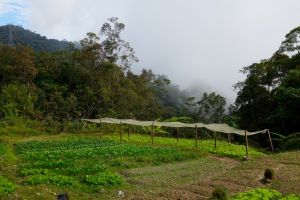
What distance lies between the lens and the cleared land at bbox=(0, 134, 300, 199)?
1758 centimetres

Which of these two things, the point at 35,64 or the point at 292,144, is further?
the point at 35,64

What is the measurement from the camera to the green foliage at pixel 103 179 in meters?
18.7

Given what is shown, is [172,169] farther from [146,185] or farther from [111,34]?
[111,34]

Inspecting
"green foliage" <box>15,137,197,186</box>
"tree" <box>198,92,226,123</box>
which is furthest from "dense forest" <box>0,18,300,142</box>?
"green foliage" <box>15,137,197,186</box>

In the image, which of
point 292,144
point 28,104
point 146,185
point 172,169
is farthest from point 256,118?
point 146,185

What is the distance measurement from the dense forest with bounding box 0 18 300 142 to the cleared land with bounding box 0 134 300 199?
15.3 metres

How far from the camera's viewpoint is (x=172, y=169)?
2338cm

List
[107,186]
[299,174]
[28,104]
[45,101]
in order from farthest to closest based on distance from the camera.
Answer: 1. [45,101]
2. [28,104]
3. [299,174]
4. [107,186]

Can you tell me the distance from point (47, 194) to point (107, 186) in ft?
9.60

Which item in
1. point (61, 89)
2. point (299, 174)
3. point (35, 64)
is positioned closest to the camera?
point (299, 174)

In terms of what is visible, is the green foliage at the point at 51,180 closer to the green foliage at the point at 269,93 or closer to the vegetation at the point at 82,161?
the vegetation at the point at 82,161

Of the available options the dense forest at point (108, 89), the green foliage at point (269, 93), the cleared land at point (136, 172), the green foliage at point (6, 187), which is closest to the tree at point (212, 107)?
the dense forest at point (108, 89)

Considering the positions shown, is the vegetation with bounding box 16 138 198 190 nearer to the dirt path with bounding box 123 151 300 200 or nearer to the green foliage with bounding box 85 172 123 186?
the green foliage with bounding box 85 172 123 186

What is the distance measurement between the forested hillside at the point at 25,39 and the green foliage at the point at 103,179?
2943 inches
